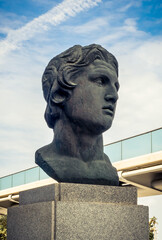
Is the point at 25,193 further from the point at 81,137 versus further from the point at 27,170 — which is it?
the point at 27,170

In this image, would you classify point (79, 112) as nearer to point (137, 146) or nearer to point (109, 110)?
point (109, 110)

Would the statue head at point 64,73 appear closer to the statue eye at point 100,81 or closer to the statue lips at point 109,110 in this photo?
the statue eye at point 100,81

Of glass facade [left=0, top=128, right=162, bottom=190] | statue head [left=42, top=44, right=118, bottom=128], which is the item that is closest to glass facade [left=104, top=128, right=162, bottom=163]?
glass facade [left=0, top=128, right=162, bottom=190]

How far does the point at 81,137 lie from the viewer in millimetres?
7543

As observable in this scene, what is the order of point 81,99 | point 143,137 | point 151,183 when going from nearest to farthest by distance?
point 81,99, point 143,137, point 151,183

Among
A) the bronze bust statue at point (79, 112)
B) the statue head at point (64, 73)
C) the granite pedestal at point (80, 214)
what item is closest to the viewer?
the granite pedestal at point (80, 214)

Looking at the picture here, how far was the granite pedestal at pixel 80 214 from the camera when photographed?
656cm

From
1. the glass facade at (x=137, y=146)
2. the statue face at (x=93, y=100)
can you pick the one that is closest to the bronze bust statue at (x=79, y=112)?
the statue face at (x=93, y=100)

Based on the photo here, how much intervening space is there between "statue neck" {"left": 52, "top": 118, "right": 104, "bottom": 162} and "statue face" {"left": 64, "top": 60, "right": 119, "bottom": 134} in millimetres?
126

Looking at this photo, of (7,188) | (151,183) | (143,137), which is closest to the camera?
(143,137)

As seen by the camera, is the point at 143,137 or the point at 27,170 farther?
the point at 27,170

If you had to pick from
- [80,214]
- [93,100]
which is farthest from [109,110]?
[80,214]

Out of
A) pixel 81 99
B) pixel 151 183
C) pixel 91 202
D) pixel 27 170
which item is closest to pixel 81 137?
pixel 81 99

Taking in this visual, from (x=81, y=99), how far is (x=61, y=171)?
1283mm
